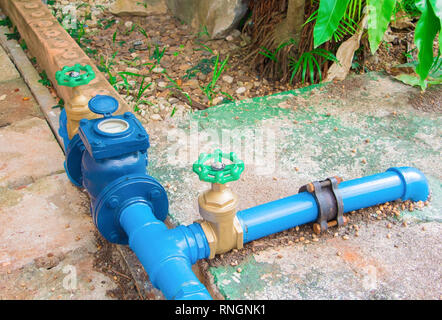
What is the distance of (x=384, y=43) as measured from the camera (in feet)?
11.0

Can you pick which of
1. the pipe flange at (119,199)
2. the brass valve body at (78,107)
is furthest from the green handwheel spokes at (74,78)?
the pipe flange at (119,199)

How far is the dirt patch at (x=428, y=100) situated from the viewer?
109 inches

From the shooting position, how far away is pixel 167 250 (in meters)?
1.57

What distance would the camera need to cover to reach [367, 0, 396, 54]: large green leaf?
→ 7.25 ft

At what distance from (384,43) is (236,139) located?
158 cm

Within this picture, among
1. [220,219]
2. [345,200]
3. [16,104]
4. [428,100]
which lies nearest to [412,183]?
[345,200]

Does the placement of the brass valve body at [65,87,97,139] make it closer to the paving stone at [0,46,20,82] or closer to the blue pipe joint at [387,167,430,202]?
the blue pipe joint at [387,167,430,202]

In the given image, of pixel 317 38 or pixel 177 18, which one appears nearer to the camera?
pixel 317 38

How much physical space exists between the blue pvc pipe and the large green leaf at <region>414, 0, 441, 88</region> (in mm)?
1465

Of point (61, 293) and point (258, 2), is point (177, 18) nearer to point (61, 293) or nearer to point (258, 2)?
point (258, 2)

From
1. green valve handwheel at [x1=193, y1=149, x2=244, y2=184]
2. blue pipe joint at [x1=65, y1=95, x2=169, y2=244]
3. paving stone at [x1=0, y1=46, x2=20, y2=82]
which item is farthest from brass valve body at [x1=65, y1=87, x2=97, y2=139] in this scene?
paving stone at [x1=0, y1=46, x2=20, y2=82]

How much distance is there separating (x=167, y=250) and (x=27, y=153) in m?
1.39

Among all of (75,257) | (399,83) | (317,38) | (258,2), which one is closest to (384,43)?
(399,83)
